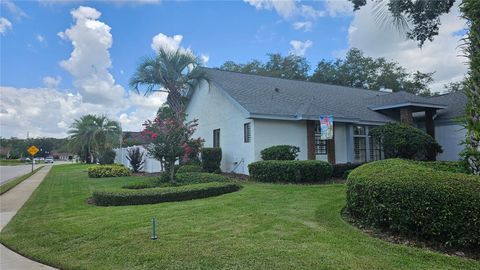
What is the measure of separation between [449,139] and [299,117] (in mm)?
9540

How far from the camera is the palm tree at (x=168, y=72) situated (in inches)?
814

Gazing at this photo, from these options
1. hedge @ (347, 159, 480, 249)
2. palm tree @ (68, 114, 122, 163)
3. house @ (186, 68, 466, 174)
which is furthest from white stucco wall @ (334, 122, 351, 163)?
palm tree @ (68, 114, 122, 163)

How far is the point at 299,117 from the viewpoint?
637 inches

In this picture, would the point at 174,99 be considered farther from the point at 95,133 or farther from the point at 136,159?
the point at 95,133

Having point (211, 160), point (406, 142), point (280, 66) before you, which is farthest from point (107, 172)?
point (280, 66)

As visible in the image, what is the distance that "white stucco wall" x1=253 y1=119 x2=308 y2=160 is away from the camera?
15734 millimetres

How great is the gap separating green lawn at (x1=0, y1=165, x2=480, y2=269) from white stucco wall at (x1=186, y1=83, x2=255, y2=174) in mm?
7670

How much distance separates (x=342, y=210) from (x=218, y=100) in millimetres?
12840

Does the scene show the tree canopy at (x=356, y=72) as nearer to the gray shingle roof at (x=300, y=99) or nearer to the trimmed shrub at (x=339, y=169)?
the gray shingle roof at (x=300, y=99)

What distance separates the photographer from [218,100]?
1919 centimetres

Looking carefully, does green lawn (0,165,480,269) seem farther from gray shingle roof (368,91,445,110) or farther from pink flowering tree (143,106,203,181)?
gray shingle roof (368,91,445,110)

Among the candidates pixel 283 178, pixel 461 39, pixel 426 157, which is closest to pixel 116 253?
pixel 461 39

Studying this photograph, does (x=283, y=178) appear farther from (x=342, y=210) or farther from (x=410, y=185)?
(x=410, y=185)

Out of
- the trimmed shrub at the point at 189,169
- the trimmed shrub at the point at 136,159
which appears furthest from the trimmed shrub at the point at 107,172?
the trimmed shrub at the point at 189,169
